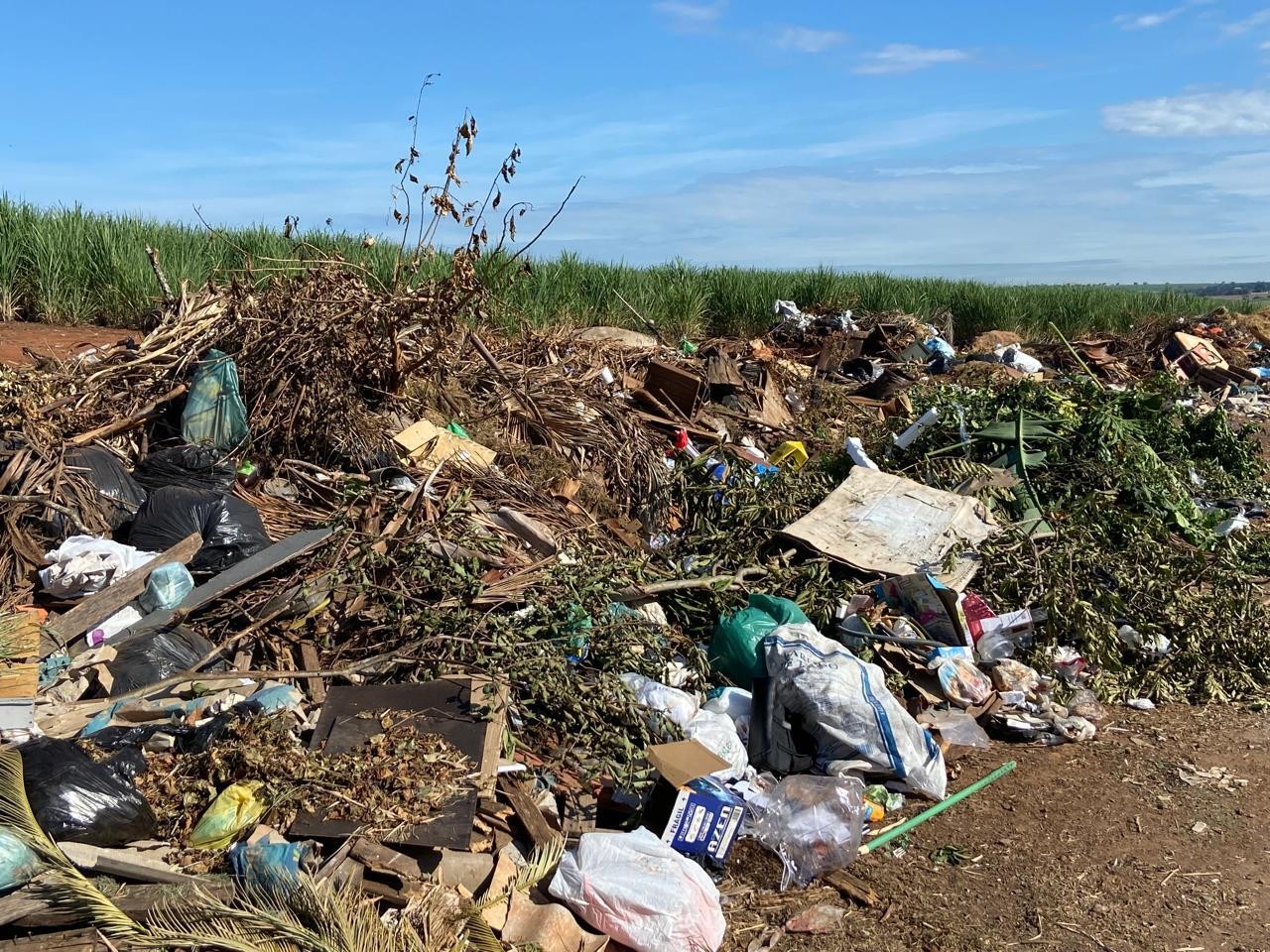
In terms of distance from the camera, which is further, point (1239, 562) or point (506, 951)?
point (1239, 562)

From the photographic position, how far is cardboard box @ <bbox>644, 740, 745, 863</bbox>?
3229mm

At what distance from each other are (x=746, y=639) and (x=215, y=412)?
309 centimetres

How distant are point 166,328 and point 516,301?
4801mm

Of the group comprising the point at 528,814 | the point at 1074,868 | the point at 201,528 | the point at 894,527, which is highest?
the point at 201,528

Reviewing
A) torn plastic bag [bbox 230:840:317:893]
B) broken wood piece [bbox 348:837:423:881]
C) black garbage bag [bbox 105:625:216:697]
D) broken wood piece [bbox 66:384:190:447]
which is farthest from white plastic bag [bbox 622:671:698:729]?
broken wood piece [bbox 66:384:190:447]

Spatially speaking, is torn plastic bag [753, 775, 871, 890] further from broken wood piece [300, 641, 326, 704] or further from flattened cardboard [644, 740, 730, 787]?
broken wood piece [300, 641, 326, 704]

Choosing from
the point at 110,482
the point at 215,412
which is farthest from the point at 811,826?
the point at 215,412

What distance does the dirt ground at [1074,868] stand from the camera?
3027 mm

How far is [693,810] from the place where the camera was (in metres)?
3.24

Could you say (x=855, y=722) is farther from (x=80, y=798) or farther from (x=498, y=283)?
(x=498, y=283)

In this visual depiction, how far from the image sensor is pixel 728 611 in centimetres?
484

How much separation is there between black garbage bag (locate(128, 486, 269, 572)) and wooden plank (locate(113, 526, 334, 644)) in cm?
12

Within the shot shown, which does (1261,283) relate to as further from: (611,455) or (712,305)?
(611,455)

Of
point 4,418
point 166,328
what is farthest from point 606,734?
point 166,328
